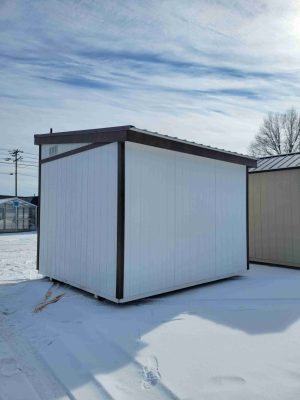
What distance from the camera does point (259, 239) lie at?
8.50m

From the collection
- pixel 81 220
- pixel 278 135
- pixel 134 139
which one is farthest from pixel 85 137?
pixel 278 135

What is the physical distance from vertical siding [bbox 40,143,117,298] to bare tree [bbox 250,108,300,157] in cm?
2222

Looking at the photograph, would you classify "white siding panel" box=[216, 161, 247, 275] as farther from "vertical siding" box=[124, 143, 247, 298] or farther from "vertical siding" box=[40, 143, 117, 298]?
"vertical siding" box=[40, 143, 117, 298]

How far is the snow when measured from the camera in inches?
102

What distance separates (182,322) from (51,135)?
4.16m

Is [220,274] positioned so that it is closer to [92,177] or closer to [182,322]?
[182,322]

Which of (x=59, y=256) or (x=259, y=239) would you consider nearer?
(x=59, y=256)

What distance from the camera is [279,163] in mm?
8406

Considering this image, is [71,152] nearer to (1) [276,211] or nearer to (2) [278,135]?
(1) [276,211]

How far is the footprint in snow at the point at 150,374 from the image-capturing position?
265 centimetres

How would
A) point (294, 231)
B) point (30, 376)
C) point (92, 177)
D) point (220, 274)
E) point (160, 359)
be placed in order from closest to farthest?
point (30, 376) → point (160, 359) → point (92, 177) → point (220, 274) → point (294, 231)

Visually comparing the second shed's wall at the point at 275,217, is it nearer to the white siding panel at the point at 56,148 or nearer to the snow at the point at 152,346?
the snow at the point at 152,346

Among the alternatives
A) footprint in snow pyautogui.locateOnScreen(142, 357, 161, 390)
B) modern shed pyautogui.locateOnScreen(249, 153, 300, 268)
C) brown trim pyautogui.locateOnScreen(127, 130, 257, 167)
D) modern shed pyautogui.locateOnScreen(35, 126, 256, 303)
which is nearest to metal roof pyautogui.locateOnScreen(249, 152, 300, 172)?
modern shed pyautogui.locateOnScreen(249, 153, 300, 268)

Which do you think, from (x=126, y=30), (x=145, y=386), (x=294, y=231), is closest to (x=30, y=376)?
(x=145, y=386)
